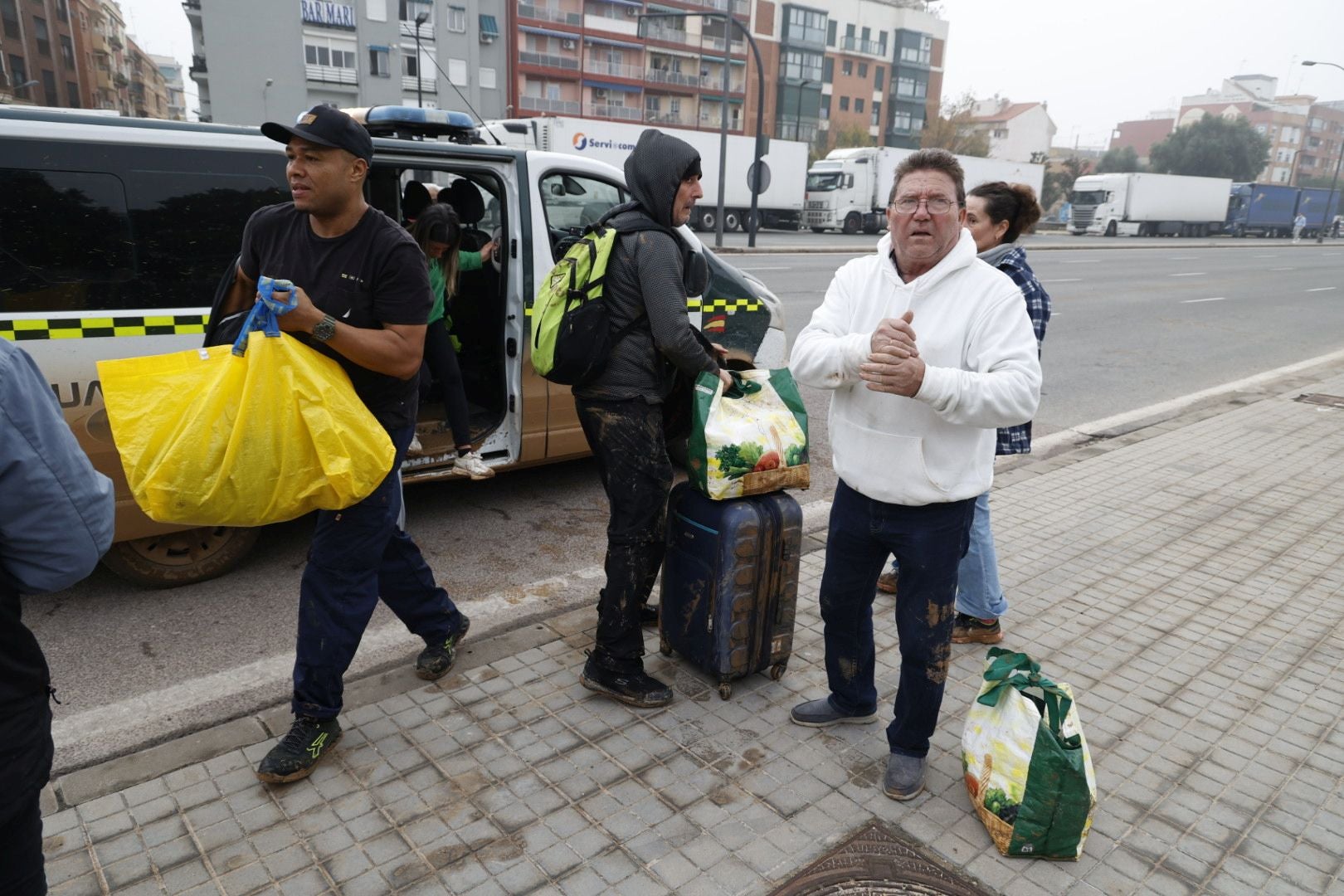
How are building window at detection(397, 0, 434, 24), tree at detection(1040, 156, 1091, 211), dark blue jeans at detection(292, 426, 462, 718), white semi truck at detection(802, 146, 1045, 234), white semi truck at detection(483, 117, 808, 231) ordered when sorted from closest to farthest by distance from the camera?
1. dark blue jeans at detection(292, 426, 462, 718)
2. white semi truck at detection(483, 117, 808, 231)
3. white semi truck at detection(802, 146, 1045, 234)
4. building window at detection(397, 0, 434, 24)
5. tree at detection(1040, 156, 1091, 211)

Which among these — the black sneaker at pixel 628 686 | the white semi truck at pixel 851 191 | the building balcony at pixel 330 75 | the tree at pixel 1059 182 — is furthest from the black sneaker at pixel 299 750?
the tree at pixel 1059 182

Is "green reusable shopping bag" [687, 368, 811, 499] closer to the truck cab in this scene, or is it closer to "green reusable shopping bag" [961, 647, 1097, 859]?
the truck cab

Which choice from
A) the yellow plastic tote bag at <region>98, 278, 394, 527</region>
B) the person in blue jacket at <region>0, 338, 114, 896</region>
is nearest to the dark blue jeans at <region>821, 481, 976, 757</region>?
the yellow plastic tote bag at <region>98, 278, 394, 527</region>

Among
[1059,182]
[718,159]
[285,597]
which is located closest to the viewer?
[285,597]

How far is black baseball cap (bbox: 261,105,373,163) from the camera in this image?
2654 millimetres

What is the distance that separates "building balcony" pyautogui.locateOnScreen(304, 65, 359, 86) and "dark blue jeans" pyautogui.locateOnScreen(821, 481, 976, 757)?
184 ft

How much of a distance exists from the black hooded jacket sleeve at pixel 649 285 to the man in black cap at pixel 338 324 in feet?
2.22

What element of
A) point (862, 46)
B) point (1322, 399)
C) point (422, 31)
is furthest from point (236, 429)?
point (862, 46)

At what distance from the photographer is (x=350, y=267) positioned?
9.20ft

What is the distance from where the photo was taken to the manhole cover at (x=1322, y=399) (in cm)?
913

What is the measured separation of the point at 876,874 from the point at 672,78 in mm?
67611

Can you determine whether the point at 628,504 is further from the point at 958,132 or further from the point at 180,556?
the point at 958,132

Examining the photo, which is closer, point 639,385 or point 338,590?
point 338,590

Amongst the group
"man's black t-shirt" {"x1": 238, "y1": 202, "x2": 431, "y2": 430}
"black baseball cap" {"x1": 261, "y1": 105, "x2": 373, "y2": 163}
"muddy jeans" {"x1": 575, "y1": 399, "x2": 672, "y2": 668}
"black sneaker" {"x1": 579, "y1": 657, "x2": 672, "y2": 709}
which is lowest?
"black sneaker" {"x1": 579, "y1": 657, "x2": 672, "y2": 709}
